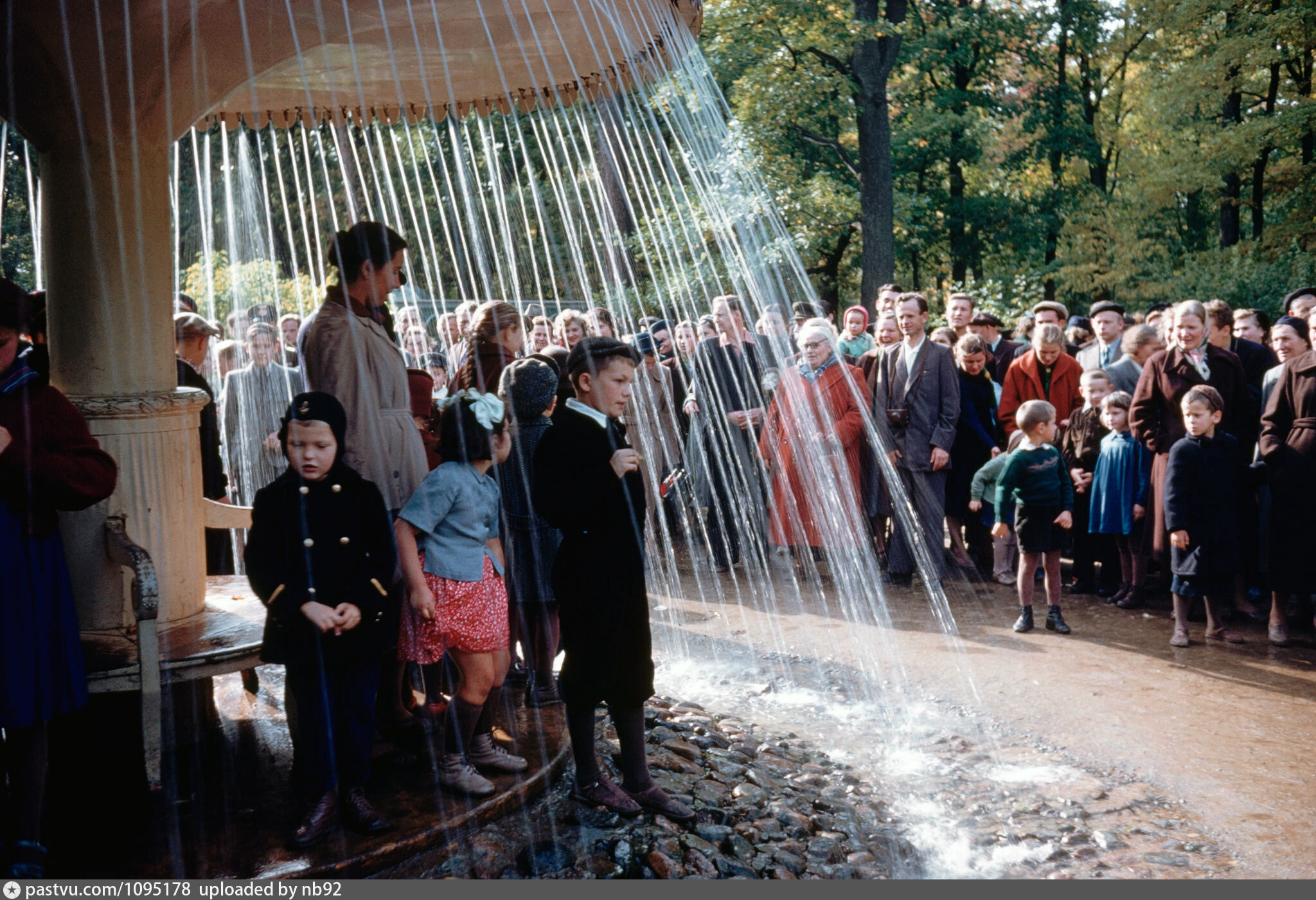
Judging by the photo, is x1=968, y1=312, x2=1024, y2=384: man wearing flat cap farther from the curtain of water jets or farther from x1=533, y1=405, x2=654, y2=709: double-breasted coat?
x1=533, y1=405, x2=654, y2=709: double-breasted coat

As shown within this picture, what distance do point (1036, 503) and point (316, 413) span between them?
5487mm

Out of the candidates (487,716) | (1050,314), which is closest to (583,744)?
(487,716)

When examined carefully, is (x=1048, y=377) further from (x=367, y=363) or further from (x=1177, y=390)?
(x=367, y=363)

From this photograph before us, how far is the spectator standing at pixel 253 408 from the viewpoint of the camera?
23.8 ft

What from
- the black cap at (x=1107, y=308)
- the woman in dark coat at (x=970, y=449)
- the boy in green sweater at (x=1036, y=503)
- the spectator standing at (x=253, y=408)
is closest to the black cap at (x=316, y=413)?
the spectator standing at (x=253, y=408)

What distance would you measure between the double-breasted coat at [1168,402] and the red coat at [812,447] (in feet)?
7.39

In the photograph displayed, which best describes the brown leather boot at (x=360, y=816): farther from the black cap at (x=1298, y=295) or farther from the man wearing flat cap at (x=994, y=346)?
the black cap at (x=1298, y=295)

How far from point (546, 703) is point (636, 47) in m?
3.35

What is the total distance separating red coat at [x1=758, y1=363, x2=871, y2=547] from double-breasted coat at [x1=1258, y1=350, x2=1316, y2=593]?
3.15m

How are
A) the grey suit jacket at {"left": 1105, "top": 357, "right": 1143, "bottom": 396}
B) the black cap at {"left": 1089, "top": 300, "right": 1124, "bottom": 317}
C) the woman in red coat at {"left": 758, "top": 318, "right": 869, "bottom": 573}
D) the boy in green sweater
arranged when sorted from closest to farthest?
the boy in green sweater, the grey suit jacket at {"left": 1105, "top": 357, "right": 1143, "bottom": 396}, the woman in red coat at {"left": 758, "top": 318, "right": 869, "bottom": 573}, the black cap at {"left": 1089, "top": 300, "right": 1124, "bottom": 317}

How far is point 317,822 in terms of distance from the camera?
139 inches

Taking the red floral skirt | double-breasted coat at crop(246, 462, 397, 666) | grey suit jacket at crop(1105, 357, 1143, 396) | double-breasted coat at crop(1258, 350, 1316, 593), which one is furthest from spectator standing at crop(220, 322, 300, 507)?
double-breasted coat at crop(1258, 350, 1316, 593)

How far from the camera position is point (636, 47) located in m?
5.20

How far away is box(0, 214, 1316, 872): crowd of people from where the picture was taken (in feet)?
12.0
